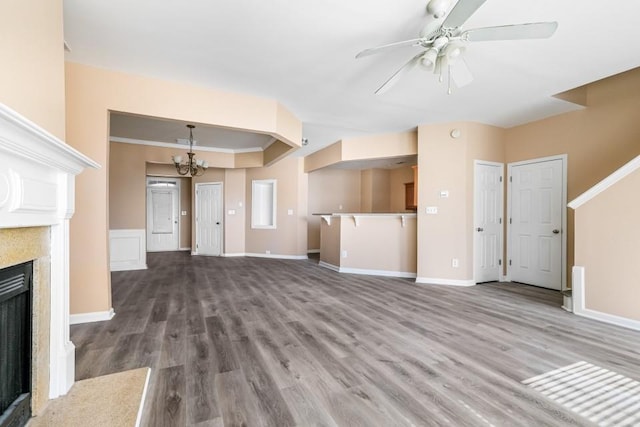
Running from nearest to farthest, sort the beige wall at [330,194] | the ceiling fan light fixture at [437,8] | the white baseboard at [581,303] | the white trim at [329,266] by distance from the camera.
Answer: the ceiling fan light fixture at [437,8]
the white baseboard at [581,303]
the white trim at [329,266]
the beige wall at [330,194]

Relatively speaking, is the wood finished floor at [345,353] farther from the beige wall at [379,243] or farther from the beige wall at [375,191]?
the beige wall at [375,191]

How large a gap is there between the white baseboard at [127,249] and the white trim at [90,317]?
Result: 9.57ft

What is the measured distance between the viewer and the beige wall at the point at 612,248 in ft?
9.01

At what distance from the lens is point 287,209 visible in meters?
7.09

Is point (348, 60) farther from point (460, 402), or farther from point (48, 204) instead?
point (460, 402)

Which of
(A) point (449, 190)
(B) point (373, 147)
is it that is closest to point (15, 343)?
(A) point (449, 190)

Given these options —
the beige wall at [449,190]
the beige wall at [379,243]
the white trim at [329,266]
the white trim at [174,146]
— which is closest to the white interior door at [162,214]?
the white trim at [174,146]

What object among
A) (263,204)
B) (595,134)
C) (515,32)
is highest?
(515,32)

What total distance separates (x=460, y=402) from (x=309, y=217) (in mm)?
6383

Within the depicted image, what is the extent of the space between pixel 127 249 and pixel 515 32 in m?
6.46

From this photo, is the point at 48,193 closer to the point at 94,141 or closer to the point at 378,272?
the point at 94,141

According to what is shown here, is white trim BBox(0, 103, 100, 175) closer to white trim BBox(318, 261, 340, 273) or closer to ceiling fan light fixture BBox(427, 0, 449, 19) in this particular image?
ceiling fan light fixture BBox(427, 0, 449, 19)

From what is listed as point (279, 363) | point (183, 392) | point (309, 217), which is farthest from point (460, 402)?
point (309, 217)

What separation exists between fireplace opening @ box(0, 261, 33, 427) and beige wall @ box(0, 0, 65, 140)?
80cm
